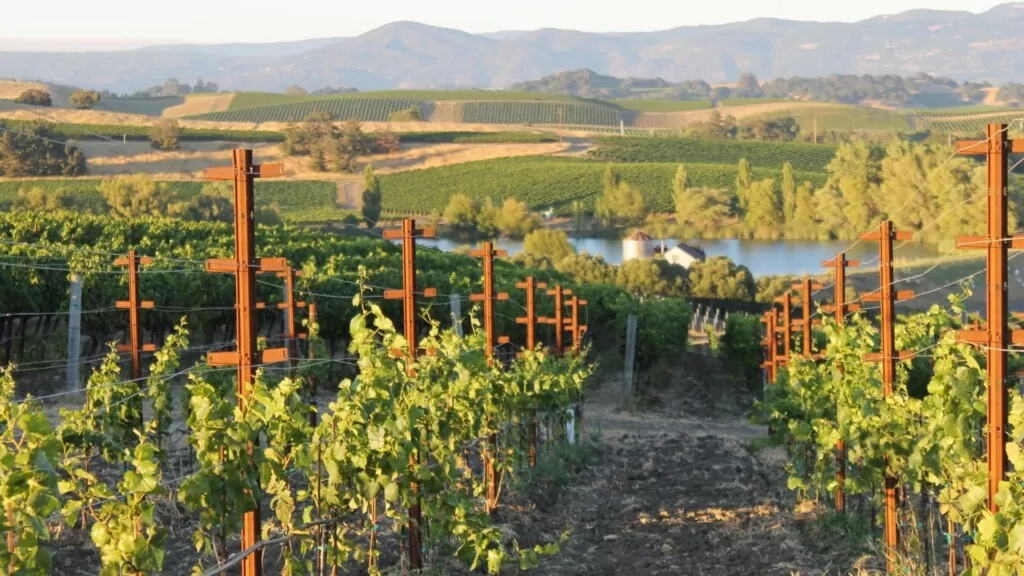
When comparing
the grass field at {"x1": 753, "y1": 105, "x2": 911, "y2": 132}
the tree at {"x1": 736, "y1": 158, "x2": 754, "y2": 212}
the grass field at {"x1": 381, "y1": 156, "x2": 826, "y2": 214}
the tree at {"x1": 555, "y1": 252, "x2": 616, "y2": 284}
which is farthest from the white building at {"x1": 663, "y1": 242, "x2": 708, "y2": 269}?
the grass field at {"x1": 753, "y1": 105, "x2": 911, "y2": 132}

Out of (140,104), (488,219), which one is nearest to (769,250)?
(488,219)

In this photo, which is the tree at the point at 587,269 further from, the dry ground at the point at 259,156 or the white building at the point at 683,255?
the dry ground at the point at 259,156

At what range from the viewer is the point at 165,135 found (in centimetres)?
9594

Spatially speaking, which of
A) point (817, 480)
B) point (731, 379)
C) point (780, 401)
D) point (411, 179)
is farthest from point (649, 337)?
point (411, 179)

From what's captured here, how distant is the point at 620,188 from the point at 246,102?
70587 millimetres

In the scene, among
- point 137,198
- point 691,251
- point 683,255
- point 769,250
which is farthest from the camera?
point 769,250

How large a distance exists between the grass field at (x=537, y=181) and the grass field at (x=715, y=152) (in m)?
8.17

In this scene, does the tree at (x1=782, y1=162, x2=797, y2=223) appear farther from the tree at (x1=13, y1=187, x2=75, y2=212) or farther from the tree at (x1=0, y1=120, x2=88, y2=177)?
the tree at (x1=13, y1=187, x2=75, y2=212)

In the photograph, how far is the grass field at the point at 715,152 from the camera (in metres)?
116

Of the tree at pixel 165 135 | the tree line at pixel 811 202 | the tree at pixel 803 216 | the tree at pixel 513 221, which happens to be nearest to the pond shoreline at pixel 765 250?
the tree at pixel 513 221

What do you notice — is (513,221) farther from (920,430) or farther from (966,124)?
(966,124)

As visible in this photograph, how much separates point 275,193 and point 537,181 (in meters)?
20.7

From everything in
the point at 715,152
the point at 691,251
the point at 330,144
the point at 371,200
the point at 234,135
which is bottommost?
the point at 691,251

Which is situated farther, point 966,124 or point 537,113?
point 966,124
